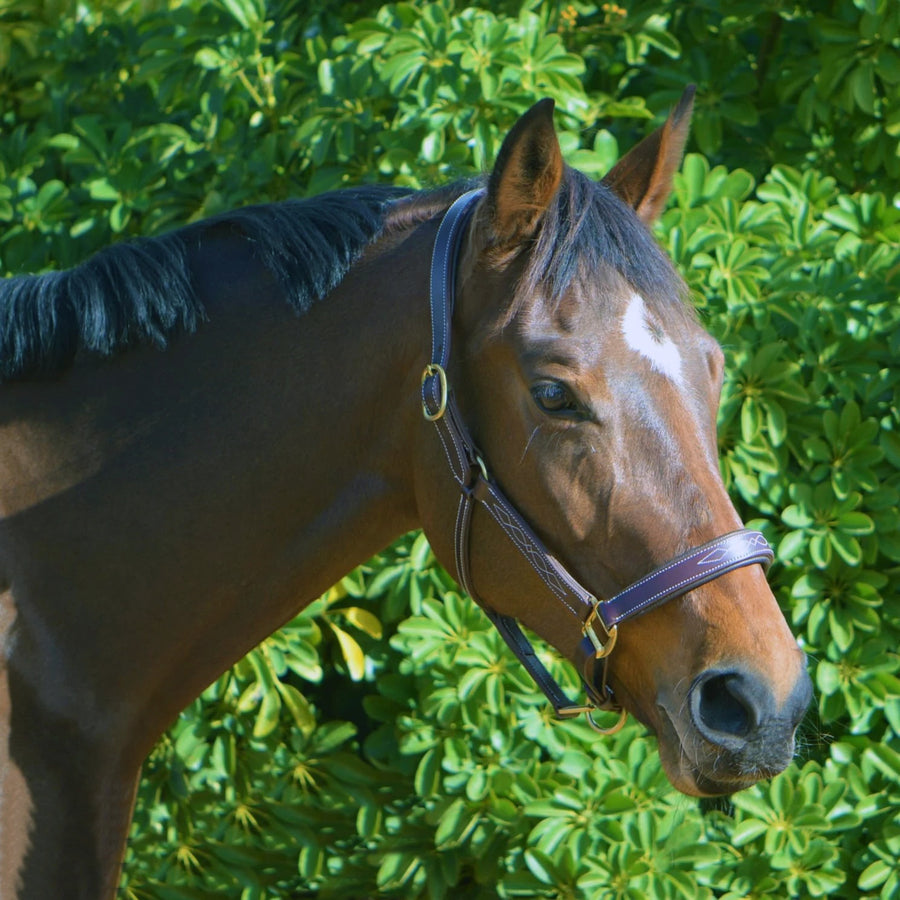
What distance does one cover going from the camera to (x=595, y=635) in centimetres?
177

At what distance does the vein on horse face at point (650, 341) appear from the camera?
1768 millimetres

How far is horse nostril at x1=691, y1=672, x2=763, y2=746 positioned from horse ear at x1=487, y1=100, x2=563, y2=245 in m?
0.78

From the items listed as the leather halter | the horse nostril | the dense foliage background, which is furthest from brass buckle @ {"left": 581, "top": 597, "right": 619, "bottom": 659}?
the dense foliage background

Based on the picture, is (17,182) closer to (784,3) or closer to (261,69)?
(261,69)

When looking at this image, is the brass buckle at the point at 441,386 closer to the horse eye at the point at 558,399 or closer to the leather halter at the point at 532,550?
the leather halter at the point at 532,550

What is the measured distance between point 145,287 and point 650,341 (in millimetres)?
859

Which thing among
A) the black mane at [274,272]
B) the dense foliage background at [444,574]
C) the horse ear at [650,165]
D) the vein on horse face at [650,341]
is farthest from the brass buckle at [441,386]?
the dense foliage background at [444,574]

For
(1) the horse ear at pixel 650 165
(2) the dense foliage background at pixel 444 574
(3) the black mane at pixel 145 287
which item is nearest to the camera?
(3) the black mane at pixel 145 287

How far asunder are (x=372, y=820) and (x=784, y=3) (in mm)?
2647

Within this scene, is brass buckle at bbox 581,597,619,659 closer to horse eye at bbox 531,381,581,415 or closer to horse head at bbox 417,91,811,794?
horse head at bbox 417,91,811,794

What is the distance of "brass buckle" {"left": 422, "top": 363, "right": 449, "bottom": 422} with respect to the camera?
72.6 inches

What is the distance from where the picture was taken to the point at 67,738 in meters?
1.87

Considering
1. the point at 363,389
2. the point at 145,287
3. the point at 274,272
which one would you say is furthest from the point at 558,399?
the point at 145,287

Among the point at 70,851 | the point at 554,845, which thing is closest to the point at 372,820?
the point at 554,845
